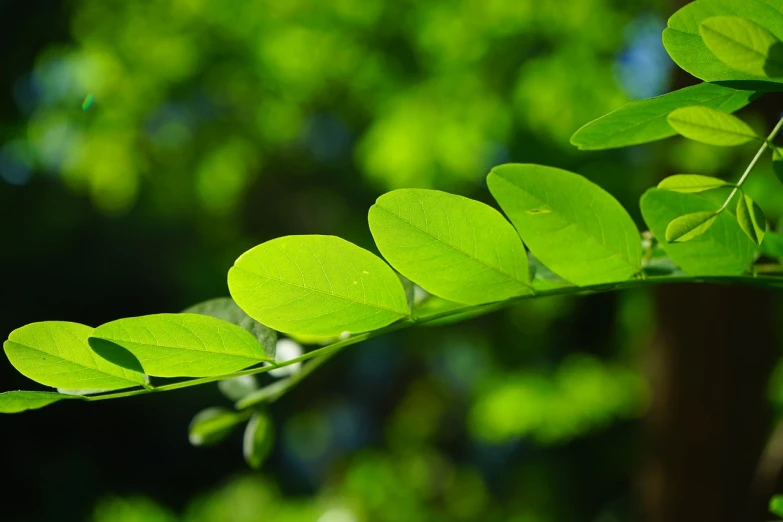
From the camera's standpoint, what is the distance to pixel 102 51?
3.84m

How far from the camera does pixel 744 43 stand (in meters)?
0.26

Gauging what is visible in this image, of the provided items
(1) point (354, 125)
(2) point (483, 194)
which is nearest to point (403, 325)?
(2) point (483, 194)

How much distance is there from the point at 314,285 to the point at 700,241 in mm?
209

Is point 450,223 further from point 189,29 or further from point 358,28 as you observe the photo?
point 189,29

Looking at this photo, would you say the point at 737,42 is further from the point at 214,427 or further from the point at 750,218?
the point at 214,427

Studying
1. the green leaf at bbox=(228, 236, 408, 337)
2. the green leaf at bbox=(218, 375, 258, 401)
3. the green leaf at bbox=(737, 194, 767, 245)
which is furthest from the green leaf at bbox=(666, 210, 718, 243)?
the green leaf at bbox=(218, 375, 258, 401)

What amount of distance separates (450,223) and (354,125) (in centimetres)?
422

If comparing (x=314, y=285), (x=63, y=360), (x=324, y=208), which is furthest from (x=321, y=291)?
(x=324, y=208)

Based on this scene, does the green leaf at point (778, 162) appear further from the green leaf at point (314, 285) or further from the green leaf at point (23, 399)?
the green leaf at point (23, 399)

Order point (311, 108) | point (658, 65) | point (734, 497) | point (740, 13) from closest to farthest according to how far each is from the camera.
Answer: point (740, 13) < point (734, 497) < point (658, 65) < point (311, 108)

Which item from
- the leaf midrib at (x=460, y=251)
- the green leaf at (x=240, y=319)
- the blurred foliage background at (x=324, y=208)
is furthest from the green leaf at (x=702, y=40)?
the blurred foliage background at (x=324, y=208)

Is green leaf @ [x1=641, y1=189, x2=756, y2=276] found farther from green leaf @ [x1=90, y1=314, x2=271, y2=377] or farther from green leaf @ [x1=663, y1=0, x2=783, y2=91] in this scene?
green leaf @ [x1=90, y1=314, x2=271, y2=377]

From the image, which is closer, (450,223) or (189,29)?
(450,223)

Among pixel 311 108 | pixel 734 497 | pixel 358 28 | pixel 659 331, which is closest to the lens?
pixel 734 497
